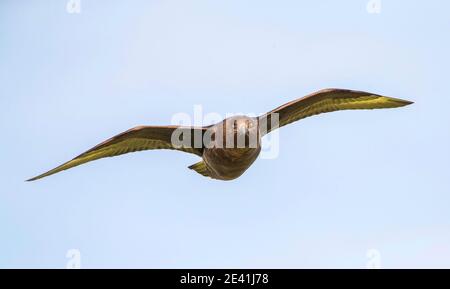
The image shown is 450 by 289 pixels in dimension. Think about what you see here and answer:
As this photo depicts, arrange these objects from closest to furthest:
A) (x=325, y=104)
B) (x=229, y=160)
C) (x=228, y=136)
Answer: (x=228, y=136)
(x=229, y=160)
(x=325, y=104)

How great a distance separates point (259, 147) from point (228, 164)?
643mm

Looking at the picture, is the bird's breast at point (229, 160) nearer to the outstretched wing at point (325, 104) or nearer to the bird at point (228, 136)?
the bird at point (228, 136)

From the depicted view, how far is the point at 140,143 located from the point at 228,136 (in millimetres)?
2446

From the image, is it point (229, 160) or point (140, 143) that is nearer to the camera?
point (229, 160)

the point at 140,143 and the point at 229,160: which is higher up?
the point at 140,143

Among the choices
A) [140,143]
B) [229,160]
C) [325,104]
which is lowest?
[229,160]

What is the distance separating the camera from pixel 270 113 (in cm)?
1599

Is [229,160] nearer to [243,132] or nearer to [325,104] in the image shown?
[243,132]

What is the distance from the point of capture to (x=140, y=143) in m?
16.7

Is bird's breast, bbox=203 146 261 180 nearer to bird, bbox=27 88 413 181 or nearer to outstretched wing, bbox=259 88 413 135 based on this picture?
bird, bbox=27 88 413 181

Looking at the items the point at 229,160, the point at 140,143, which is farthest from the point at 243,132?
the point at 140,143

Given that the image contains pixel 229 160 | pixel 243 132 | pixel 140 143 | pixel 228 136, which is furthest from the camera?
pixel 140 143

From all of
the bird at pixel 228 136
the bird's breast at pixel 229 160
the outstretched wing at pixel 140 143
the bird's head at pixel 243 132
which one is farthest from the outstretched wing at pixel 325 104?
the outstretched wing at pixel 140 143
